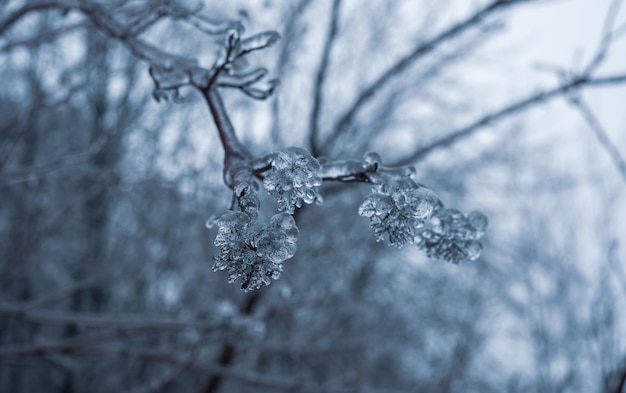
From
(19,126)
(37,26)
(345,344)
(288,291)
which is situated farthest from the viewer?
(37,26)

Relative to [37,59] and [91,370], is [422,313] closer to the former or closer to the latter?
[91,370]

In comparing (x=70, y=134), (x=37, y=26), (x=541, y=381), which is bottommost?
(x=541, y=381)

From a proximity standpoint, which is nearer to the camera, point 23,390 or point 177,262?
point 177,262

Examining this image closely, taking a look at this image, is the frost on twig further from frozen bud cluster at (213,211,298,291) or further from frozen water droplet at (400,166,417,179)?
frozen bud cluster at (213,211,298,291)

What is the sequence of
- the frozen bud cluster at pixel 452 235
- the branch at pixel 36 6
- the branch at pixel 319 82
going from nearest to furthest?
1. the frozen bud cluster at pixel 452 235
2. the branch at pixel 36 6
3. the branch at pixel 319 82

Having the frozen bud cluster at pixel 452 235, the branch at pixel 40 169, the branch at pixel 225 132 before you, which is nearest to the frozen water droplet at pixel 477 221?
the frozen bud cluster at pixel 452 235

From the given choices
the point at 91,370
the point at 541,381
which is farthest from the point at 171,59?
the point at 541,381

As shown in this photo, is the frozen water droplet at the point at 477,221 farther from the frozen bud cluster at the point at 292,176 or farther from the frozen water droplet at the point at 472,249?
the frozen bud cluster at the point at 292,176

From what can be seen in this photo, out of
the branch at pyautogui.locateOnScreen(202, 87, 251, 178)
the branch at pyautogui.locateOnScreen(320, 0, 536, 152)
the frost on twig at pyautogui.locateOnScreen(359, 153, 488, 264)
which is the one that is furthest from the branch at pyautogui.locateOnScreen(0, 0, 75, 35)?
the branch at pyautogui.locateOnScreen(320, 0, 536, 152)
